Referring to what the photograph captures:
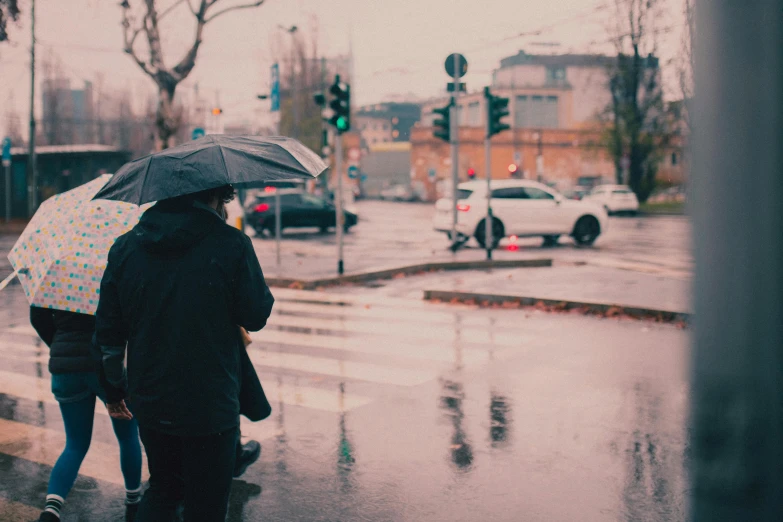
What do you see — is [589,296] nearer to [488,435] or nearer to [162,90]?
[488,435]

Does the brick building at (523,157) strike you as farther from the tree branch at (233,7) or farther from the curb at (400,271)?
the curb at (400,271)

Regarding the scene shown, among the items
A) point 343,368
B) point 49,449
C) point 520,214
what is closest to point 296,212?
point 520,214

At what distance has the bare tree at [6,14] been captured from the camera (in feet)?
65.2

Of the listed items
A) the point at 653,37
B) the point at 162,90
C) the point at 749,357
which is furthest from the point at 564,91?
the point at 749,357

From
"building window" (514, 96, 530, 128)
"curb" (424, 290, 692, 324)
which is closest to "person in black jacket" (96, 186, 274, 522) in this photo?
"curb" (424, 290, 692, 324)

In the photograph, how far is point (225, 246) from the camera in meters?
3.01

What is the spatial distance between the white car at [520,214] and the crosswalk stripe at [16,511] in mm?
17566

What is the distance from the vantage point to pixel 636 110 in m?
46.4

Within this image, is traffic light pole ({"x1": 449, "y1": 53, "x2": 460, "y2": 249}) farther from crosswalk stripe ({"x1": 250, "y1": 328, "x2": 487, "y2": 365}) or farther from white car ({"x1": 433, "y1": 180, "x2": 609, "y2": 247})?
crosswalk stripe ({"x1": 250, "y1": 328, "x2": 487, "y2": 365})

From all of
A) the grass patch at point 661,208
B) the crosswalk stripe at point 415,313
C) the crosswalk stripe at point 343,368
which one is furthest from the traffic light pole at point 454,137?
the grass patch at point 661,208

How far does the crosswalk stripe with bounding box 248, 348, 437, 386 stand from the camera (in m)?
7.34

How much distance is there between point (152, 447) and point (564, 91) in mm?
86123

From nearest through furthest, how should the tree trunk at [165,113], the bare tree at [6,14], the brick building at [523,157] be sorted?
the bare tree at [6,14] < the tree trunk at [165,113] < the brick building at [523,157]

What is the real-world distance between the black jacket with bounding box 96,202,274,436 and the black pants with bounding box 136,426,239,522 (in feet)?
0.19
